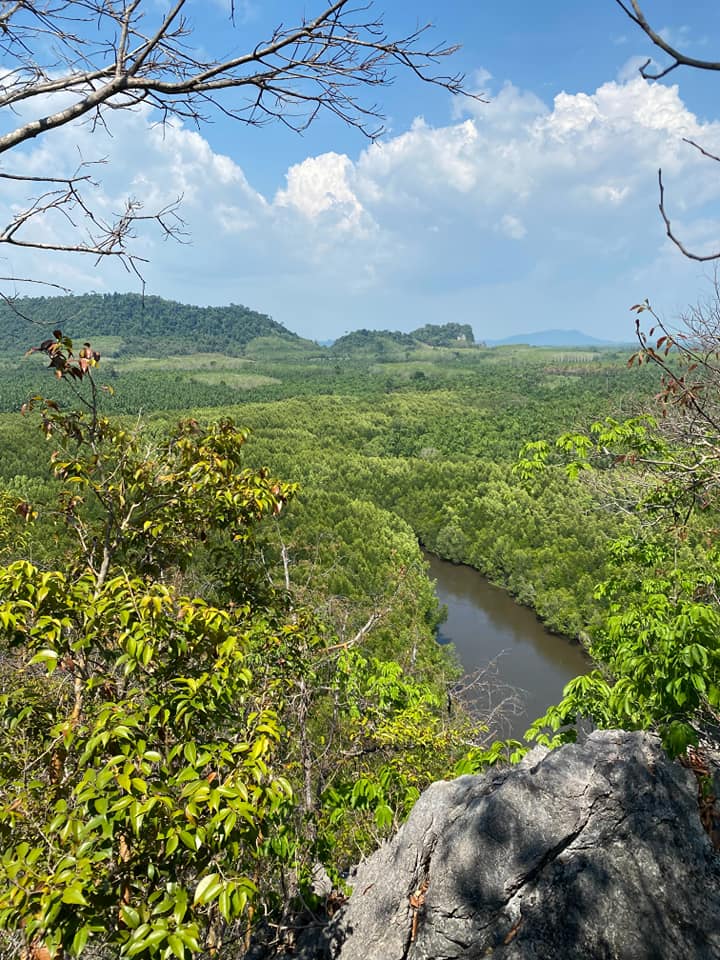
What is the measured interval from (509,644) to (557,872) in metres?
27.5

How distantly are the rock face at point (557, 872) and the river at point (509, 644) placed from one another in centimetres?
1665

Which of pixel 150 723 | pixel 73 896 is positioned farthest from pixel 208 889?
pixel 150 723

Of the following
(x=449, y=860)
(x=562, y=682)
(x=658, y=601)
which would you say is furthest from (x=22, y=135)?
(x=562, y=682)

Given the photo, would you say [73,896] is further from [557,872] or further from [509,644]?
[509,644]

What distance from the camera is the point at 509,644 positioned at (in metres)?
29.2

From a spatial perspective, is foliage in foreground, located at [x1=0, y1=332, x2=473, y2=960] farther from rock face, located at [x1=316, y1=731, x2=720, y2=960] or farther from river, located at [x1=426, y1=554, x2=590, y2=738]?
river, located at [x1=426, y1=554, x2=590, y2=738]

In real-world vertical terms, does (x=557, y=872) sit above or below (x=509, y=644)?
above

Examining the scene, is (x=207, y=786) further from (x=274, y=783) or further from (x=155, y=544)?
(x=155, y=544)

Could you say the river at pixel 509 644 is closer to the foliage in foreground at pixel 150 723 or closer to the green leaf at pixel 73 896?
the foliage in foreground at pixel 150 723

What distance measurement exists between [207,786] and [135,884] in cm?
56

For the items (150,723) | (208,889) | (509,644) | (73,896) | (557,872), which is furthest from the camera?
(509,644)

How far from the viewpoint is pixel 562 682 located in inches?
976

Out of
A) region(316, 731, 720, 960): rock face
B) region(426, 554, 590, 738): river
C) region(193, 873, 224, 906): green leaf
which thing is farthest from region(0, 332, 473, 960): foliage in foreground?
region(426, 554, 590, 738): river

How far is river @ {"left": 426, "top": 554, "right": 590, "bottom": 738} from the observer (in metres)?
23.9
